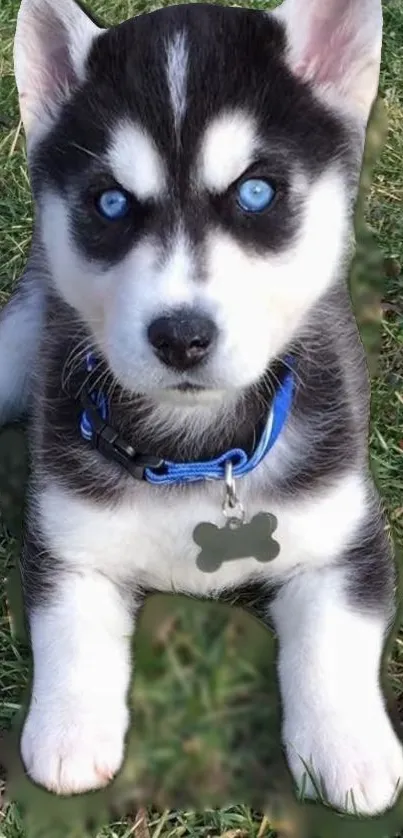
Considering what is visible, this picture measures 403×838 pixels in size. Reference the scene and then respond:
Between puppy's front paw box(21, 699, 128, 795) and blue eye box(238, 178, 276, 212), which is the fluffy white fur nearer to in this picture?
puppy's front paw box(21, 699, 128, 795)

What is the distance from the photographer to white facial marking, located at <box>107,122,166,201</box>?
2.58 meters

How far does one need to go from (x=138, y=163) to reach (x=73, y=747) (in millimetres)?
1457

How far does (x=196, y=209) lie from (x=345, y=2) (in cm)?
64

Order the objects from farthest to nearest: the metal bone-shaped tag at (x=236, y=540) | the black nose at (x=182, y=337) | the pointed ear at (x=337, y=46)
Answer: the metal bone-shaped tag at (x=236, y=540) < the pointed ear at (x=337, y=46) < the black nose at (x=182, y=337)

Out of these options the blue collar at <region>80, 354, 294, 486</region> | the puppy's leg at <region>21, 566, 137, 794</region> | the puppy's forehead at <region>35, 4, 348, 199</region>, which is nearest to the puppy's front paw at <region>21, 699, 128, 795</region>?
the puppy's leg at <region>21, 566, 137, 794</region>

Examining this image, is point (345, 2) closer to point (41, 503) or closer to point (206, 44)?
point (206, 44)

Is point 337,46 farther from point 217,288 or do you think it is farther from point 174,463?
point 174,463

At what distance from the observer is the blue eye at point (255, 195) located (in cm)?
264

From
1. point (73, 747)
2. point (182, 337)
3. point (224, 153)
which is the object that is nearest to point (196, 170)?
point (224, 153)

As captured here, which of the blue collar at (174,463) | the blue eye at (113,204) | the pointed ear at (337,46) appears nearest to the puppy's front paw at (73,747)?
the blue collar at (174,463)

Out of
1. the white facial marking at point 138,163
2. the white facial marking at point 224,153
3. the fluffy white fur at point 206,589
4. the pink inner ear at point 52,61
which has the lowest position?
the fluffy white fur at point 206,589

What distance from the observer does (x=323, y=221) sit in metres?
2.81

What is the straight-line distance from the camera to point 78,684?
3094mm

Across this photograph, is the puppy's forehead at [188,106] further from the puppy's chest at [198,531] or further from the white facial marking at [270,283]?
the puppy's chest at [198,531]
